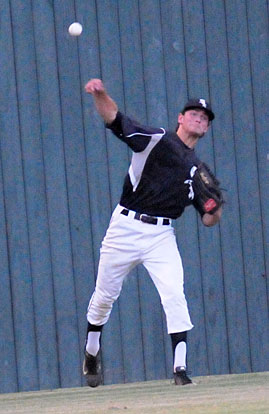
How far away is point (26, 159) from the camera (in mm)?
10109

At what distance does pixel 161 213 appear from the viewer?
8.22 meters

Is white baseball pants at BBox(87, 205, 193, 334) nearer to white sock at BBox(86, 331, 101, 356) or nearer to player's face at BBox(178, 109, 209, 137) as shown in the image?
white sock at BBox(86, 331, 101, 356)

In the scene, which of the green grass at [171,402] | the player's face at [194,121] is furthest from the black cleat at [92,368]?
the player's face at [194,121]

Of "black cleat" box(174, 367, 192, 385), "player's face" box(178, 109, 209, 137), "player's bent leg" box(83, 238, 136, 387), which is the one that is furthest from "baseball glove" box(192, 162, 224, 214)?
"black cleat" box(174, 367, 192, 385)

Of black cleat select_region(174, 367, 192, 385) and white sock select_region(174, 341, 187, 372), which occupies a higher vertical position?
white sock select_region(174, 341, 187, 372)

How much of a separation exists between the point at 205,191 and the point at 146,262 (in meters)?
0.60

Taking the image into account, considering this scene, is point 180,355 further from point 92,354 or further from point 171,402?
point 171,402

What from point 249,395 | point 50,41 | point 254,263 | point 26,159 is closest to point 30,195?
point 26,159

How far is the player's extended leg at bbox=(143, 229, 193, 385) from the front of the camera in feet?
26.3

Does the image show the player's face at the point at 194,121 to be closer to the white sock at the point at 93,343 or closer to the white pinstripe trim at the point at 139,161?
the white pinstripe trim at the point at 139,161

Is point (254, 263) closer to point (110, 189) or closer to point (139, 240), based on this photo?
point (110, 189)

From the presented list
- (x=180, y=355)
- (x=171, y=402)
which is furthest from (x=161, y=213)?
(x=171, y=402)

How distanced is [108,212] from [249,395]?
144 inches

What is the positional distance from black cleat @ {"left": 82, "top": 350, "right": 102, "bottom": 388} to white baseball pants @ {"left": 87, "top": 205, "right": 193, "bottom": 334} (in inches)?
16.3
